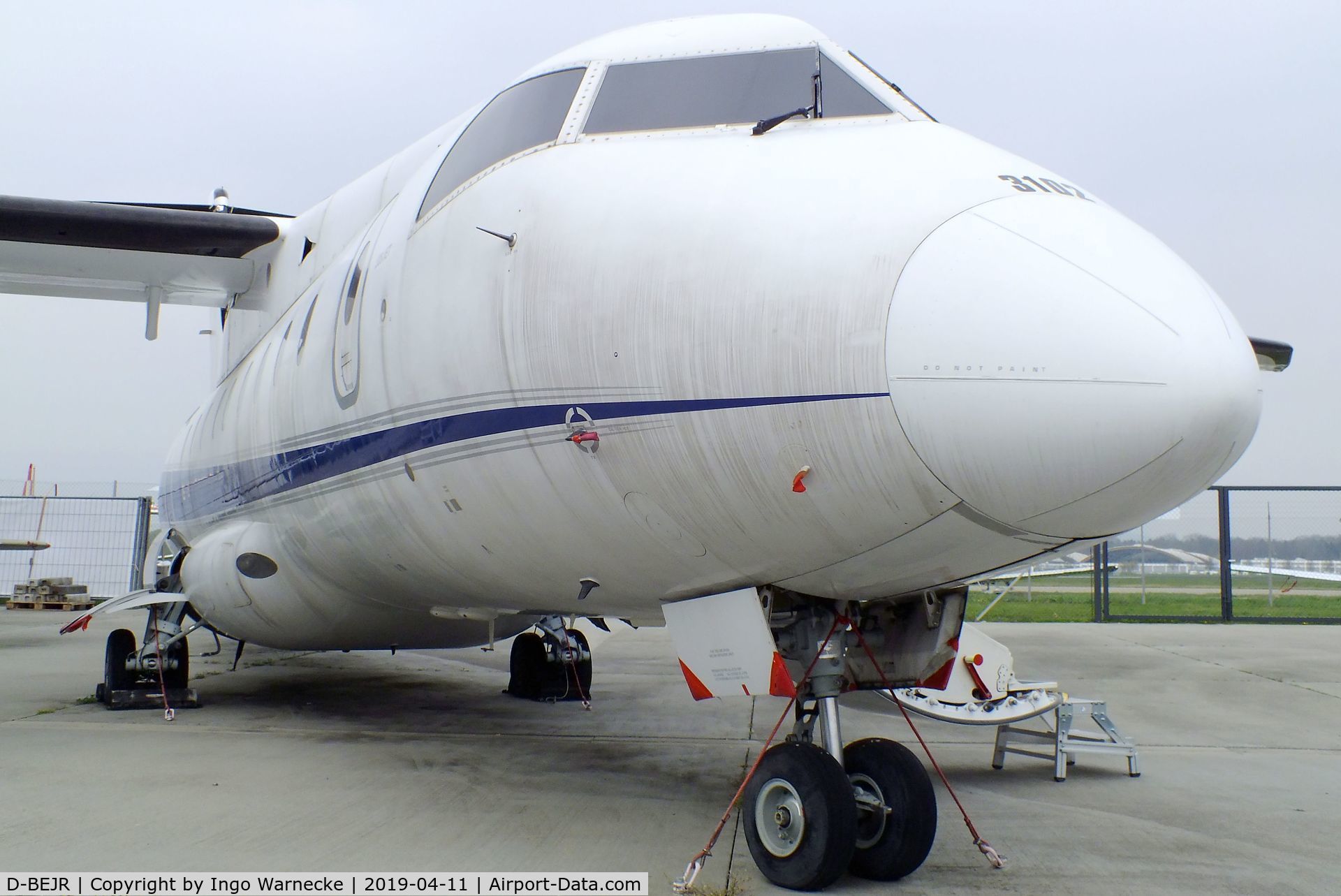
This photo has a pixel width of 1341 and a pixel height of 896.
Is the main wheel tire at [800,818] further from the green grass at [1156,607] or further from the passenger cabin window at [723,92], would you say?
the green grass at [1156,607]

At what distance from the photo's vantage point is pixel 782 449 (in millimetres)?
3180

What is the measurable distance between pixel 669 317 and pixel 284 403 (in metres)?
3.78

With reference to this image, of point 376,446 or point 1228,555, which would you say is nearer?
point 376,446

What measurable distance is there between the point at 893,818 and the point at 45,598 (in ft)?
68.3

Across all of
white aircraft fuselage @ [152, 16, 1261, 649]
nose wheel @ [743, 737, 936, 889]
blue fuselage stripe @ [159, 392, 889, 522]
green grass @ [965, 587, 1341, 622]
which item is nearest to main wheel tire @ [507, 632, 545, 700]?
blue fuselage stripe @ [159, 392, 889, 522]

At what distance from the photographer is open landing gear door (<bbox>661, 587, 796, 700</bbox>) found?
3.60m

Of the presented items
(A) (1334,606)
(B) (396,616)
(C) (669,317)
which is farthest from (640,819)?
(A) (1334,606)

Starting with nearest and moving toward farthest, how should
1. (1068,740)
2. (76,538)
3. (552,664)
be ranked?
1. (1068,740)
2. (552,664)
3. (76,538)

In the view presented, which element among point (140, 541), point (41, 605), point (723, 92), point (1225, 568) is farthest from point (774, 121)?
point (140, 541)

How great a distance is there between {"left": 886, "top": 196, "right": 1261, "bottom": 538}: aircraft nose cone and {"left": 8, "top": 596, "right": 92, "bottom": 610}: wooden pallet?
21150 mm

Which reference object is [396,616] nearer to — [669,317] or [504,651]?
[669,317]

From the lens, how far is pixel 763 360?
3.17 metres

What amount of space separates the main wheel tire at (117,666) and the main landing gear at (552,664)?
3.11 metres

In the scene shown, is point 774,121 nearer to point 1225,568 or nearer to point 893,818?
point 893,818
